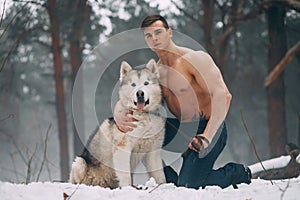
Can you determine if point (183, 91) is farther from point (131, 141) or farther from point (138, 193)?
point (138, 193)

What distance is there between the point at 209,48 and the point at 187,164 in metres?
7.74

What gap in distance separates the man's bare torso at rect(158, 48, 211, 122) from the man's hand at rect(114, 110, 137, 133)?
16.2 inches

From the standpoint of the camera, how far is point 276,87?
11078 millimetres

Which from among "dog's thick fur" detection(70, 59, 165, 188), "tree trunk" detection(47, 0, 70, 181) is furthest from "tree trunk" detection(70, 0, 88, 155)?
"dog's thick fur" detection(70, 59, 165, 188)

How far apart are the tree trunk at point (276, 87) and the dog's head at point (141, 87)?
23.2 feet

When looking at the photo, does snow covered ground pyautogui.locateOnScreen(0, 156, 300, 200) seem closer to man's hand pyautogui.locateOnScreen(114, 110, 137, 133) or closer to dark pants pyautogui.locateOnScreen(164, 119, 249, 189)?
dark pants pyautogui.locateOnScreen(164, 119, 249, 189)

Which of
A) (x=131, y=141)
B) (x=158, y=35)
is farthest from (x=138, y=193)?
(x=158, y=35)

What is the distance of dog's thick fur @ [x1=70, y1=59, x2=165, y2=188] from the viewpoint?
4371 mm

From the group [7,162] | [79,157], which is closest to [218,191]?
[79,157]

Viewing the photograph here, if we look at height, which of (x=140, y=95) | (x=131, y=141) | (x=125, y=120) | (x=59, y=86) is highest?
(x=140, y=95)

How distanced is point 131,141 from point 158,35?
106 cm

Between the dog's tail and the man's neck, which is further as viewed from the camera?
the dog's tail

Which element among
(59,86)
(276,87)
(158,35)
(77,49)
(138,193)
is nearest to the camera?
(138,193)

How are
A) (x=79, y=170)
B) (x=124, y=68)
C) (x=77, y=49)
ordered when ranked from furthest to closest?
(x=77, y=49)
(x=79, y=170)
(x=124, y=68)
